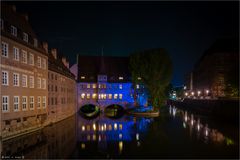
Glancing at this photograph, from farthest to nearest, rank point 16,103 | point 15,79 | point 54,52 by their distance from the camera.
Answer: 1. point 54,52
2. point 15,79
3. point 16,103

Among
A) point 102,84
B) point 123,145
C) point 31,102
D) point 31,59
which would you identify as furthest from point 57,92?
point 102,84

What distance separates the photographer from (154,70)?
53.9 metres

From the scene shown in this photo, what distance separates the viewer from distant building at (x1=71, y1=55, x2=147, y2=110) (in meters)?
66.2

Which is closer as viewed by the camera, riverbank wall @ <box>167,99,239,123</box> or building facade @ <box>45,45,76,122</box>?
building facade @ <box>45,45,76,122</box>

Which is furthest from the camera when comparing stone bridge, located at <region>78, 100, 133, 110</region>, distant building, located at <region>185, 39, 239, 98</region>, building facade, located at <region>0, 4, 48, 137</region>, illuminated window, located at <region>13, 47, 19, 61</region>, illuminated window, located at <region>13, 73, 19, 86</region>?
distant building, located at <region>185, 39, 239, 98</region>

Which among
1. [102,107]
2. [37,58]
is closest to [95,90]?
[102,107]

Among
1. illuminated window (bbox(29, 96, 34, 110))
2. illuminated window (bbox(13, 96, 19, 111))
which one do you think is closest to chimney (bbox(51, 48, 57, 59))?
illuminated window (bbox(29, 96, 34, 110))

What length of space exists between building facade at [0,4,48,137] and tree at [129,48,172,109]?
997 inches

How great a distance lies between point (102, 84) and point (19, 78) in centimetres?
3865

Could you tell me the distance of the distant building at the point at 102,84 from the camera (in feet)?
217

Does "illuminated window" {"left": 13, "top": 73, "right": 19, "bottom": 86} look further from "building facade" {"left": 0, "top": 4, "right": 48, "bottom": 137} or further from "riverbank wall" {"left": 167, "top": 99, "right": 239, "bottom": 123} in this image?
"riverbank wall" {"left": 167, "top": 99, "right": 239, "bottom": 123}

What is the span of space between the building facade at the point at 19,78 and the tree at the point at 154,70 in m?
25.3

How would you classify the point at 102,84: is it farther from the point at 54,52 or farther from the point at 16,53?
the point at 16,53

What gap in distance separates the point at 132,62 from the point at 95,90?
51.8 feet
